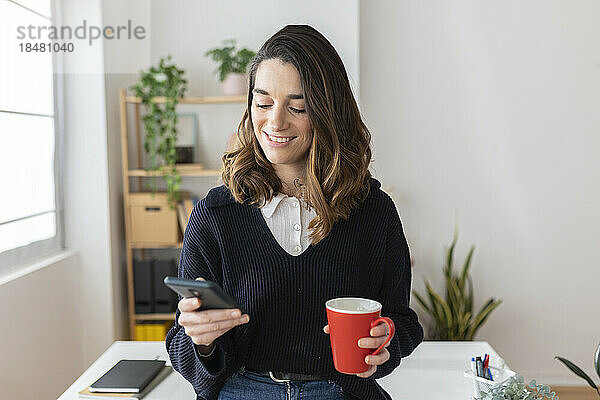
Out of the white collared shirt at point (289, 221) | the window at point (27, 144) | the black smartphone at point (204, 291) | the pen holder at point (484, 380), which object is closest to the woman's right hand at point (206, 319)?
the black smartphone at point (204, 291)

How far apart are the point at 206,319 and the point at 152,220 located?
→ 2.51m

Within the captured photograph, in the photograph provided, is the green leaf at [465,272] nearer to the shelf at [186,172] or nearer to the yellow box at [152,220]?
the shelf at [186,172]

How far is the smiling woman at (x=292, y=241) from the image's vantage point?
1.22 m

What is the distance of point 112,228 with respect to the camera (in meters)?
3.45

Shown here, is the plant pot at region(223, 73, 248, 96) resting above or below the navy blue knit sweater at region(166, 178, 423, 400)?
above

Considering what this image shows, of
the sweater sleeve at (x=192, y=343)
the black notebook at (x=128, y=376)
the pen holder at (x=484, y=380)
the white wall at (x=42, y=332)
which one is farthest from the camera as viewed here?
the white wall at (x=42, y=332)

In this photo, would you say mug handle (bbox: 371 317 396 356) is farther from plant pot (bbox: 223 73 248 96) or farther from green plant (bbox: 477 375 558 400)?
plant pot (bbox: 223 73 248 96)

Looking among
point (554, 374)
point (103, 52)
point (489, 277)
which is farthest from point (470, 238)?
point (103, 52)

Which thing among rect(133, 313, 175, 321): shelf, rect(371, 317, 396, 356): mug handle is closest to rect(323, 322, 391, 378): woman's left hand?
rect(371, 317, 396, 356): mug handle

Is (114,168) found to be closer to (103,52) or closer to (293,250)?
(103,52)

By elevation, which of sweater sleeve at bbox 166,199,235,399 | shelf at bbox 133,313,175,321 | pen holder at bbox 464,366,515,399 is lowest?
shelf at bbox 133,313,175,321

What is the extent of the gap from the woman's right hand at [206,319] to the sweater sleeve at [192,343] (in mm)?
107

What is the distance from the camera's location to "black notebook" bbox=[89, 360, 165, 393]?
1.68m

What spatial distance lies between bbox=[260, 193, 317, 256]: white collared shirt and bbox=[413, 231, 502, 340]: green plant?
239 cm
